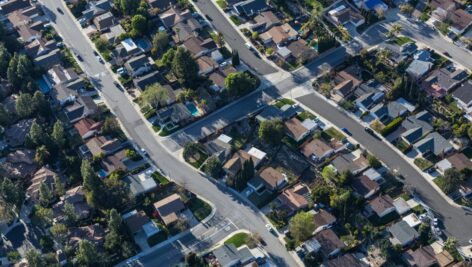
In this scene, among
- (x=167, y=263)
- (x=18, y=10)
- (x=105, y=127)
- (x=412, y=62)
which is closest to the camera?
(x=167, y=263)

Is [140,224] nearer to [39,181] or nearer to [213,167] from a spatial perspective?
[213,167]

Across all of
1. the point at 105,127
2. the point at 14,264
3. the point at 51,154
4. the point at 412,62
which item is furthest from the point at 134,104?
the point at 412,62

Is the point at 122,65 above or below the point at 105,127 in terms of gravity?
above

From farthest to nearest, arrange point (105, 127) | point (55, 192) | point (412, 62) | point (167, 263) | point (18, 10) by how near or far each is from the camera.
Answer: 1. point (18, 10)
2. point (412, 62)
3. point (105, 127)
4. point (55, 192)
5. point (167, 263)

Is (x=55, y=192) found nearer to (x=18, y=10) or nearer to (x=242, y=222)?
(x=242, y=222)

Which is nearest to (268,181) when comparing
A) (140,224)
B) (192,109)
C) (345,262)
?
(345,262)

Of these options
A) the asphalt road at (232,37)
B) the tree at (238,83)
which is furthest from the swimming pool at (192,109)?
the asphalt road at (232,37)

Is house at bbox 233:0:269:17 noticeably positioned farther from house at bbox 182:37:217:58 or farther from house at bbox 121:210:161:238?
house at bbox 121:210:161:238
